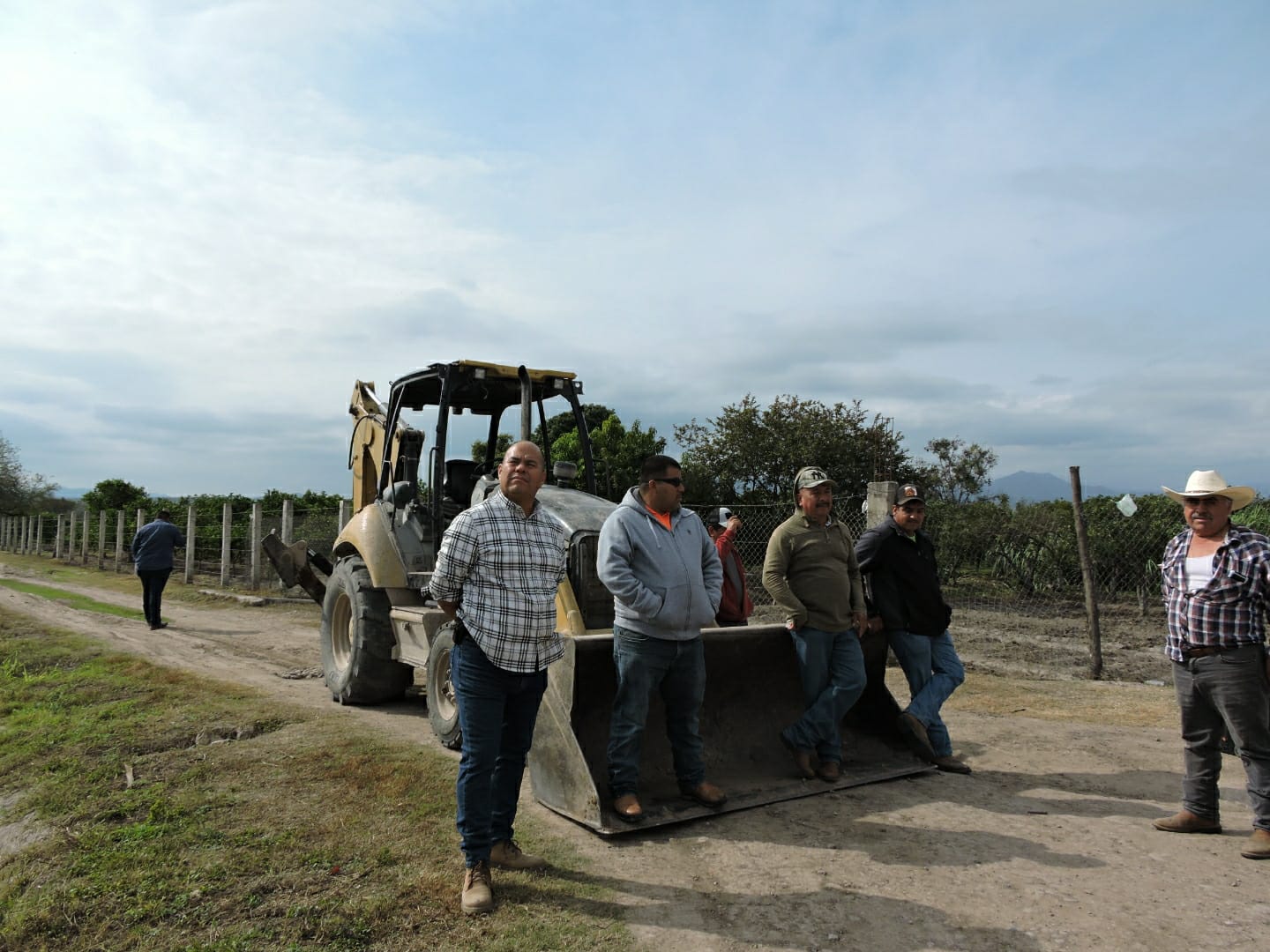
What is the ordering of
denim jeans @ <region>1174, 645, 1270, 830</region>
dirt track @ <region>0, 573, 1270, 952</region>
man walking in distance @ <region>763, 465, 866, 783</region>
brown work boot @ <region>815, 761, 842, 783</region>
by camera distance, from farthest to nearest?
man walking in distance @ <region>763, 465, 866, 783</region> → brown work boot @ <region>815, 761, 842, 783</region> → denim jeans @ <region>1174, 645, 1270, 830</region> → dirt track @ <region>0, 573, 1270, 952</region>

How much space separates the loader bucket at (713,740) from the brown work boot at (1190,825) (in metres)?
1.33

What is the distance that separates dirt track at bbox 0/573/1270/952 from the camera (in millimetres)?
3330

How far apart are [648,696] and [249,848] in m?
2.01

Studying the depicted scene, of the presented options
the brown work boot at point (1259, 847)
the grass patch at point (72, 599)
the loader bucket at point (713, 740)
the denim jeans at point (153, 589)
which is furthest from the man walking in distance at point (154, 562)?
the brown work boot at point (1259, 847)

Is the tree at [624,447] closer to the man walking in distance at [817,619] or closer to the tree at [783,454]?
the tree at [783,454]

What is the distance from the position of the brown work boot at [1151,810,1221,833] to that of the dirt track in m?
0.06

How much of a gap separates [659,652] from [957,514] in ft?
31.4

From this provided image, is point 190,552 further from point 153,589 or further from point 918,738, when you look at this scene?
point 918,738

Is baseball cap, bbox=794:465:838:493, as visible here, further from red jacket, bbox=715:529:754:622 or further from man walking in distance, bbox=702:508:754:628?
red jacket, bbox=715:529:754:622

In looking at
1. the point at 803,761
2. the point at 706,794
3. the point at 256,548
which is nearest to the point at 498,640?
the point at 706,794

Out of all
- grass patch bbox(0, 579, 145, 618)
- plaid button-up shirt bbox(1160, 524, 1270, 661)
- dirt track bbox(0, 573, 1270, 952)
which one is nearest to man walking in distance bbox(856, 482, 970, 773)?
dirt track bbox(0, 573, 1270, 952)

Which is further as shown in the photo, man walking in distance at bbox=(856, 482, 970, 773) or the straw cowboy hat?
man walking in distance at bbox=(856, 482, 970, 773)

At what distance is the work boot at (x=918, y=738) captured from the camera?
5.40 metres

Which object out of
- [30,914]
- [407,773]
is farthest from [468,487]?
[30,914]
